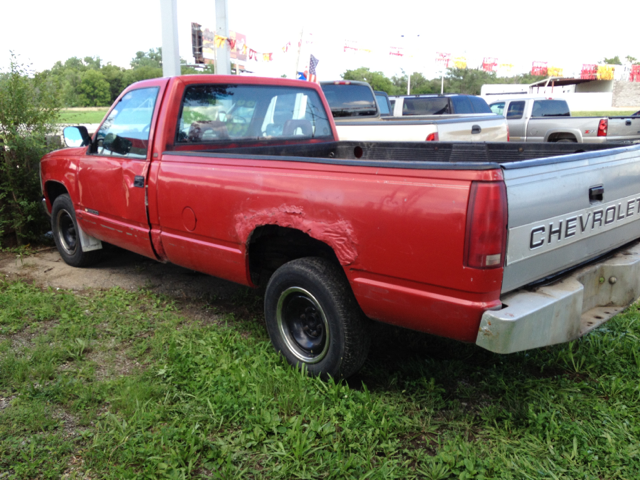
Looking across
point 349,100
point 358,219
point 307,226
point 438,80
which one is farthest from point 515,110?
point 438,80

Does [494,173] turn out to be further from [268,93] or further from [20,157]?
[20,157]

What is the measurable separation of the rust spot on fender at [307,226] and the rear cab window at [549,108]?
14.1 metres

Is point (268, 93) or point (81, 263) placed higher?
point (268, 93)

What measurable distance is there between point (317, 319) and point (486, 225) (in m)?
1.33

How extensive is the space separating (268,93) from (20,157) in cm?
363

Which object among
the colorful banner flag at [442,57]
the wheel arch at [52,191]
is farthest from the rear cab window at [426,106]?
the colorful banner flag at [442,57]

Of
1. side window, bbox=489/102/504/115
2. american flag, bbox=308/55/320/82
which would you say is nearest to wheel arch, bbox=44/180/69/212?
american flag, bbox=308/55/320/82

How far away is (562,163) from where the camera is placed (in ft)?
8.78

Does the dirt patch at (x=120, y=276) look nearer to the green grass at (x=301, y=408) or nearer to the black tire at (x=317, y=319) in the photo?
the green grass at (x=301, y=408)

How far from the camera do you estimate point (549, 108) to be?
609 inches

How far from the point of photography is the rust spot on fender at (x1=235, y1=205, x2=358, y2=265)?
2809 millimetres

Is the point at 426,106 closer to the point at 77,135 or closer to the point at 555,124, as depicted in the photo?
the point at 555,124

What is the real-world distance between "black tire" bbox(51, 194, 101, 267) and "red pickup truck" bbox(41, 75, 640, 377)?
716mm

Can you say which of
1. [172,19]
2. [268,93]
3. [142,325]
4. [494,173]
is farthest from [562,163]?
[172,19]
